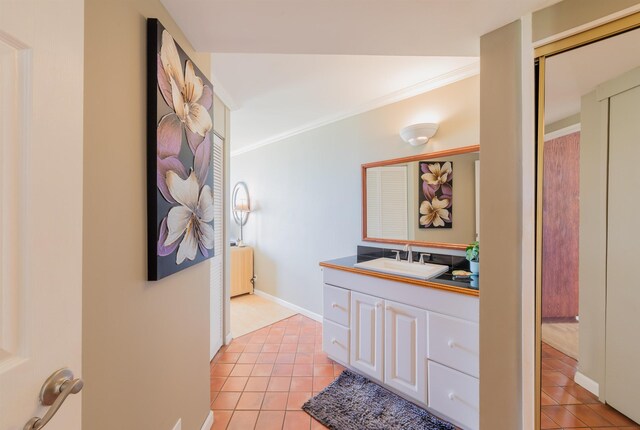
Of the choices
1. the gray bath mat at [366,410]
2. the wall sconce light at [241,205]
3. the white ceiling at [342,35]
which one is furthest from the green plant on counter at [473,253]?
the wall sconce light at [241,205]

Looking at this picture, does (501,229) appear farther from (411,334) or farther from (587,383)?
(411,334)

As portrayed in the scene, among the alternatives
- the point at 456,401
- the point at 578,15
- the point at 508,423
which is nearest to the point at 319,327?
the point at 456,401

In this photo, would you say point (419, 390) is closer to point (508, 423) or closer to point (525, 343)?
point (508, 423)

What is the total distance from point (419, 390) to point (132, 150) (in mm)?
2025

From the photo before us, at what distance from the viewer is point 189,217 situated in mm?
1202

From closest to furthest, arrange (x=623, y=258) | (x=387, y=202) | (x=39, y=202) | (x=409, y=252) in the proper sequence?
(x=39, y=202) → (x=623, y=258) → (x=409, y=252) → (x=387, y=202)

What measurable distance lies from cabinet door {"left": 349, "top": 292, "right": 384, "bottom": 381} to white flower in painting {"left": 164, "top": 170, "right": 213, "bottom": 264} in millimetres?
1212

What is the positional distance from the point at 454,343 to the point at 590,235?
868 millimetres

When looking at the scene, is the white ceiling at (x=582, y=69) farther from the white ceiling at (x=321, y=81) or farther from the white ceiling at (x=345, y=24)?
the white ceiling at (x=321, y=81)

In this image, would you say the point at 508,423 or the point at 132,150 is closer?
the point at 132,150

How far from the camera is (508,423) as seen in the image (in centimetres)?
112

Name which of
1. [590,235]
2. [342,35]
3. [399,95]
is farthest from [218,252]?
[590,235]

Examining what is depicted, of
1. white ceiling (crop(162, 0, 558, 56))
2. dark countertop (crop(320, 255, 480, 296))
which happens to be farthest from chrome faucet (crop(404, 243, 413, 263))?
white ceiling (crop(162, 0, 558, 56))

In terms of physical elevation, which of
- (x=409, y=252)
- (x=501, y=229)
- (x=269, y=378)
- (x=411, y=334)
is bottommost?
(x=269, y=378)
